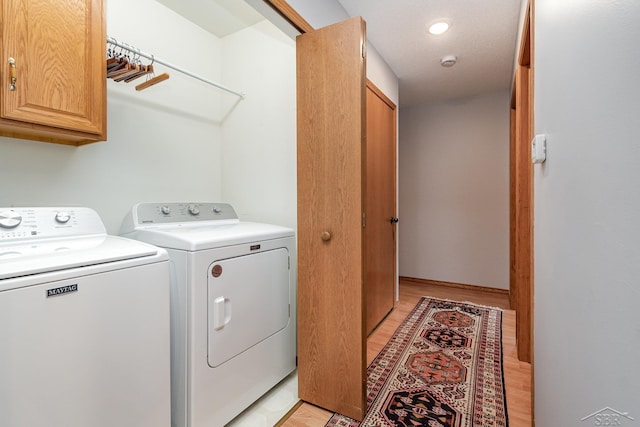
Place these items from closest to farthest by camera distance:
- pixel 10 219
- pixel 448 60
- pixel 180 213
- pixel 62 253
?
pixel 62 253 < pixel 10 219 < pixel 180 213 < pixel 448 60

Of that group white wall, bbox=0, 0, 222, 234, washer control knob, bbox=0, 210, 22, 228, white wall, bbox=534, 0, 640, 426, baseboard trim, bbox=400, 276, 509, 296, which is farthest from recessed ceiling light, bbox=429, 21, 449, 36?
baseboard trim, bbox=400, 276, 509, 296

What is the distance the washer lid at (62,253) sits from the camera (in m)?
0.95

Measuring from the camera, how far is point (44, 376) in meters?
0.95

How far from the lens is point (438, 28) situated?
229 centimetres

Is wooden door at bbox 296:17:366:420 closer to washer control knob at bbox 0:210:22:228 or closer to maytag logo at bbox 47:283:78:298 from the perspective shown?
maytag logo at bbox 47:283:78:298

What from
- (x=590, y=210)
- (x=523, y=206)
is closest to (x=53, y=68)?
(x=590, y=210)

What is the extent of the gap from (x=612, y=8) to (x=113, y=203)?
2.27 metres

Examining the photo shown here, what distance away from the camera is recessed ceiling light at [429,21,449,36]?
88.3 inches

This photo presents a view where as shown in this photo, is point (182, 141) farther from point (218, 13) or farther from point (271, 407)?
point (271, 407)

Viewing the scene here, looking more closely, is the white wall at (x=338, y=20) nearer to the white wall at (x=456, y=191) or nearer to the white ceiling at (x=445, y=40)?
the white ceiling at (x=445, y=40)

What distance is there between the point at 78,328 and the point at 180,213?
1034 millimetres

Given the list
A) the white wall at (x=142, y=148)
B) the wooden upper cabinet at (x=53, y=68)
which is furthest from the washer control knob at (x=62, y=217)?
the wooden upper cabinet at (x=53, y=68)

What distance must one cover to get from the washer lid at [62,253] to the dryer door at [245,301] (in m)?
0.36

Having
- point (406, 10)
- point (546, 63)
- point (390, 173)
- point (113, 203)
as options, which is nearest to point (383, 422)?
point (546, 63)
